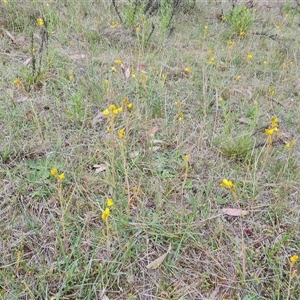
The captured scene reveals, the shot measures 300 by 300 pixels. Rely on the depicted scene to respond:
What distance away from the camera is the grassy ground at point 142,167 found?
51.8 inches

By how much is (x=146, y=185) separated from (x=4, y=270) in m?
0.67

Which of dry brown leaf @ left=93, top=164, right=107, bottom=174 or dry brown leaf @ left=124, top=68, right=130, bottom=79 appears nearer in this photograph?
dry brown leaf @ left=93, top=164, right=107, bottom=174

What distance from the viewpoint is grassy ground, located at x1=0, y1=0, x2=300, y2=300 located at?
4.32 feet

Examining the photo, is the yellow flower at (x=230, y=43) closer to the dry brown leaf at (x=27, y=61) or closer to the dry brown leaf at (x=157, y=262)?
the dry brown leaf at (x=27, y=61)

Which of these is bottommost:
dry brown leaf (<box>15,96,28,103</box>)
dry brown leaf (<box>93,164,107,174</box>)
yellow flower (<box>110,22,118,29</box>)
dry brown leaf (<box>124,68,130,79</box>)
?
dry brown leaf (<box>93,164,107,174</box>)

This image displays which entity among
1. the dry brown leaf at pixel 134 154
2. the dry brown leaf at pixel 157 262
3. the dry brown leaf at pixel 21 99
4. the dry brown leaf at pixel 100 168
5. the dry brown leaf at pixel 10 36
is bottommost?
the dry brown leaf at pixel 157 262

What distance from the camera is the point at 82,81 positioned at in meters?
2.21

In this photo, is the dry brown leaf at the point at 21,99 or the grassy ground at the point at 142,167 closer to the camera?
the grassy ground at the point at 142,167

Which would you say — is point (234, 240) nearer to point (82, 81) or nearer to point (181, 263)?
point (181, 263)

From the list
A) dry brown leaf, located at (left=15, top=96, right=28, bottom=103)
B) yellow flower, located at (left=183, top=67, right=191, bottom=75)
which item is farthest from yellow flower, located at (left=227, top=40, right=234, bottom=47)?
dry brown leaf, located at (left=15, top=96, right=28, bottom=103)

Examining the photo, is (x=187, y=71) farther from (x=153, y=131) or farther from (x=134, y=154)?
(x=134, y=154)

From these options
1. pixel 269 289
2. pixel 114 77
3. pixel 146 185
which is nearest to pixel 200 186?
pixel 146 185

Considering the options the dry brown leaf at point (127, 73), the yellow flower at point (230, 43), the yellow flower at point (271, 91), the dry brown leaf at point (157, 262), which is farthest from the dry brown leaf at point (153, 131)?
the yellow flower at point (230, 43)

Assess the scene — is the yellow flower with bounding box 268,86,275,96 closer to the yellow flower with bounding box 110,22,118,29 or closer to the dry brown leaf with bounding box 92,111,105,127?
the dry brown leaf with bounding box 92,111,105,127
